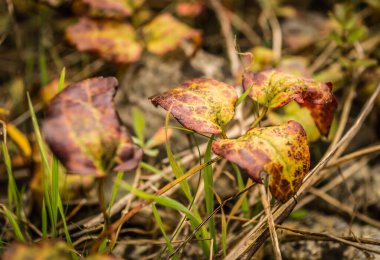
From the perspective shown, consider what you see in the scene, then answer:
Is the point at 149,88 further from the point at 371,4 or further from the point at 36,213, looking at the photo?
the point at 371,4

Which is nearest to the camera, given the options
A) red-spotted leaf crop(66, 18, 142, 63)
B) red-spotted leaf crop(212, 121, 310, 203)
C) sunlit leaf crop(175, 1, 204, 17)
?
red-spotted leaf crop(212, 121, 310, 203)

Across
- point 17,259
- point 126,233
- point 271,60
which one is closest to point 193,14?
point 271,60

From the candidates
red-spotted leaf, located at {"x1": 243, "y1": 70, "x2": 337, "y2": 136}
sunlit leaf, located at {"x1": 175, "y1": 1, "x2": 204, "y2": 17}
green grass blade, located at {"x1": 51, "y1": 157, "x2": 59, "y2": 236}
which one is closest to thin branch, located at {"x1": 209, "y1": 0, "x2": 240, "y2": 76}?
sunlit leaf, located at {"x1": 175, "y1": 1, "x2": 204, "y2": 17}

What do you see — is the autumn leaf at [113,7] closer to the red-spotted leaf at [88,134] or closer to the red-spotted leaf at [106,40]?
the red-spotted leaf at [106,40]

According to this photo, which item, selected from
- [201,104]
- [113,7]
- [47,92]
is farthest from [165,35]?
[201,104]

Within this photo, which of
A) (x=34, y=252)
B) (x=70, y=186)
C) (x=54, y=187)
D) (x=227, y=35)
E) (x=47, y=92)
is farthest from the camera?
(x=227, y=35)

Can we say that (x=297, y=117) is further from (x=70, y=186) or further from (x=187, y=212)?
(x=70, y=186)

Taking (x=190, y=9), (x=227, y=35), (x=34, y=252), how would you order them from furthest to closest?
1. (x=190, y=9)
2. (x=227, y=35)
3. (x=34, y=252)

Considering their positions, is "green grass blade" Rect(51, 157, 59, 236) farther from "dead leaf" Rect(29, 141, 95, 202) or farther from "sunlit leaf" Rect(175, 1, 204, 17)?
"sunlit leaf" Rect(175, 1, 204, 17)
